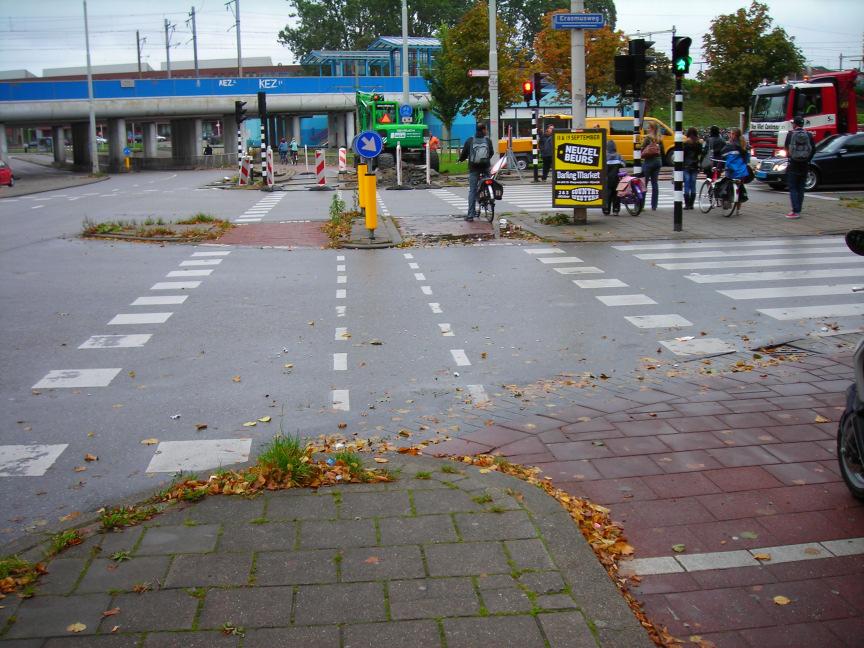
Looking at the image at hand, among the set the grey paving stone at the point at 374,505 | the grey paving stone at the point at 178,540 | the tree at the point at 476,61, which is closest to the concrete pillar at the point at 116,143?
the tree at the point at 476,61

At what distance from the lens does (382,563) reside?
14.1 ft

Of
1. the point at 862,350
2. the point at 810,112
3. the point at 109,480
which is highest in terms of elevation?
the point at 810,112

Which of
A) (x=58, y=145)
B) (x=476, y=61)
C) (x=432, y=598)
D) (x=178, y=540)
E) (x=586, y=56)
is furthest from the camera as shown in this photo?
(x=58, y=145)

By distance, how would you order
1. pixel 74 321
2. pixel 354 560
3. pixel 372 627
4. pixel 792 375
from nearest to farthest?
1. pixel 372 627
2. pixel 354 560
3. pixel 792 375
4. pixel 74 321

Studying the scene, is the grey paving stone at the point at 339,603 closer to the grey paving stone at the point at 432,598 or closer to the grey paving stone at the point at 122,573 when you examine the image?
the grey paving stone at the point at 432,598

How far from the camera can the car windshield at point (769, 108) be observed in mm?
A: 32938

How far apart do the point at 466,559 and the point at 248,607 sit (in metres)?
1.02

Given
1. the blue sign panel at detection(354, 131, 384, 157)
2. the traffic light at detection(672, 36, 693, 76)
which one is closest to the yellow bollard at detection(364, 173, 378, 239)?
the blue sign panel at detection(354, 131, 384, 157)

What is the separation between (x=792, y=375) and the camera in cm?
807

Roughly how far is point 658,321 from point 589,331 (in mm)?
928

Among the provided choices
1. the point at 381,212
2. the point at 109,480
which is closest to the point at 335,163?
the point at 381,212

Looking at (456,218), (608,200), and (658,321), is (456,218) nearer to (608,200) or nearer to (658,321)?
(608,200)

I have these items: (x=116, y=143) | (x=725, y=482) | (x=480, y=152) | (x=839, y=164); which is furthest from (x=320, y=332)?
(x=116, y=143)

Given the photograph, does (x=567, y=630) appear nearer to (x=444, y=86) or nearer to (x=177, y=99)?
(x=444, y=86)
